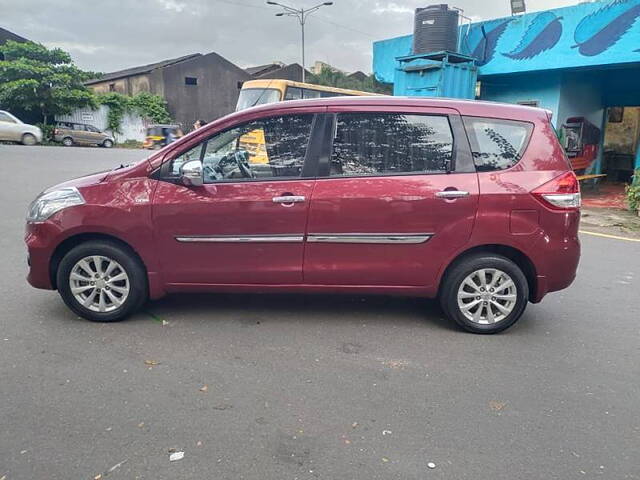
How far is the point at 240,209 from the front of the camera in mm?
4117

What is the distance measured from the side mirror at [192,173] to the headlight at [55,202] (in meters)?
0.86

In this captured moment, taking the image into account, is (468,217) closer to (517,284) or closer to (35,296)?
(517,284)

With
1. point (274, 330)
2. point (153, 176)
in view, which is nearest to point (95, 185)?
point (153, 176)

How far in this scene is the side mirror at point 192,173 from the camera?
4.02m

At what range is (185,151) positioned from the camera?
13.9 ft

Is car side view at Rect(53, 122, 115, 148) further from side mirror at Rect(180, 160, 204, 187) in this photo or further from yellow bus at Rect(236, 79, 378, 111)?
side mirror at Rect(180, 160, 204, 187)

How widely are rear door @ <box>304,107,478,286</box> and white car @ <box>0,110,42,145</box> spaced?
23.9m

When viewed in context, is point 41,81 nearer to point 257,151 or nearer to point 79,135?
point 79,135

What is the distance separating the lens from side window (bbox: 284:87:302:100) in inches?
616

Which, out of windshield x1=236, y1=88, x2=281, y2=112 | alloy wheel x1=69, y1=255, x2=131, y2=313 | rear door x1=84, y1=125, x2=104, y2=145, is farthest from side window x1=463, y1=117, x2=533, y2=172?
rear door x1=84, y1=125, x2=104, y2=145

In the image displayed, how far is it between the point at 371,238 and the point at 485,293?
1030 millimetres

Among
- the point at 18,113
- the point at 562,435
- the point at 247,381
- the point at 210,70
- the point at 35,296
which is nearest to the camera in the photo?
the point at 562,435

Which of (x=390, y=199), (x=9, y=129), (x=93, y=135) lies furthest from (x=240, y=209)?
(x=93, y=135)

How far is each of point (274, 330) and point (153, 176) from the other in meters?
1.57
